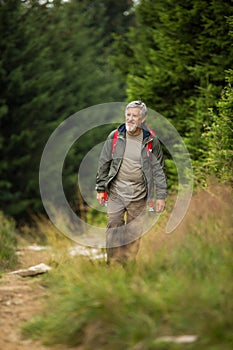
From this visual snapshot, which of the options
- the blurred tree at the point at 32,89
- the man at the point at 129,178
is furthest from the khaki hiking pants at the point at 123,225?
the blurred tree at the point at 32,89

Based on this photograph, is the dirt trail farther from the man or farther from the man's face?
the man's face

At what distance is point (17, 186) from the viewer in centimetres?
2238

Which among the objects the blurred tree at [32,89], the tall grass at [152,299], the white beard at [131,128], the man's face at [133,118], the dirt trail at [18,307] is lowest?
the blurred tree at [32,89]

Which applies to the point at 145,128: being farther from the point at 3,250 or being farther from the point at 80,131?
the point at 80,131

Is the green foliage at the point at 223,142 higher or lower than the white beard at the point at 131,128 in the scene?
lower

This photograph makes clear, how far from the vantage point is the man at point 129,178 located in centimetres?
659

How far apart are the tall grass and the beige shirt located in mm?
815

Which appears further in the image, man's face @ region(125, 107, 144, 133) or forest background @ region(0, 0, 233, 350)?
man's face @ region(125, 107, 144, 133)

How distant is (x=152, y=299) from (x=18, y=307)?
6.08ft

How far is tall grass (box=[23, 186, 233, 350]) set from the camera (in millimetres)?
4191

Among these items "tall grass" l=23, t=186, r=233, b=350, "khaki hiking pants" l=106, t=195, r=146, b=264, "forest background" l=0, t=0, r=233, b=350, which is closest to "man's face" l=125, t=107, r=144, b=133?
"khaki hiking pants" l=106, t=195, r=146, b=264

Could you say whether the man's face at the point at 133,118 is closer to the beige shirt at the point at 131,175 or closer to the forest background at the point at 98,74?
the beige shirt at the point at 131,175

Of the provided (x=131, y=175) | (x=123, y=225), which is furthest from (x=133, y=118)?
(x=123, y=225)

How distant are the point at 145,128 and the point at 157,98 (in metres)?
5.45
